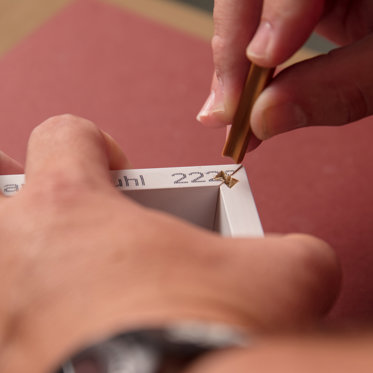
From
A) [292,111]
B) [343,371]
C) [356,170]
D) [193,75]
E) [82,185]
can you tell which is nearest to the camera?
[343,371]

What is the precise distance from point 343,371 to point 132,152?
445 mm

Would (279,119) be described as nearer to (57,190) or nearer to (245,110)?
(245,110)

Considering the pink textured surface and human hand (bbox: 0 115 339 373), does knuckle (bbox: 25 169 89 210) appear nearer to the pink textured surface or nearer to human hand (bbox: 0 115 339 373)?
human hand (bbox: 0 115 339 373)

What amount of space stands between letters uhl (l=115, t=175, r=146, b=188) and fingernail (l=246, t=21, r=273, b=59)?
121 millimetres

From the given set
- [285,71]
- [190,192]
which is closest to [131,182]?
[190,192]

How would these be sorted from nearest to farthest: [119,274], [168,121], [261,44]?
[119,274]
[261,44]
[168,121]

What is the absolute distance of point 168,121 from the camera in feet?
2.03

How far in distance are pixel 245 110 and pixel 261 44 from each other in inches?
2.5

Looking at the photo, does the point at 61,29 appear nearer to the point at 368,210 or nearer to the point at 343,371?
the point at 368,210

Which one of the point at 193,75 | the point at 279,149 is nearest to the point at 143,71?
the point at 193,75

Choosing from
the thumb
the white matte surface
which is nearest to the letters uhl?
the white matte surface

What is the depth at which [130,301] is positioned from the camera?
0.22 meters

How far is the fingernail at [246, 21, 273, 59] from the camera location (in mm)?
361

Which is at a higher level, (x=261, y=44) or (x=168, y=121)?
(x=261, y=44)
